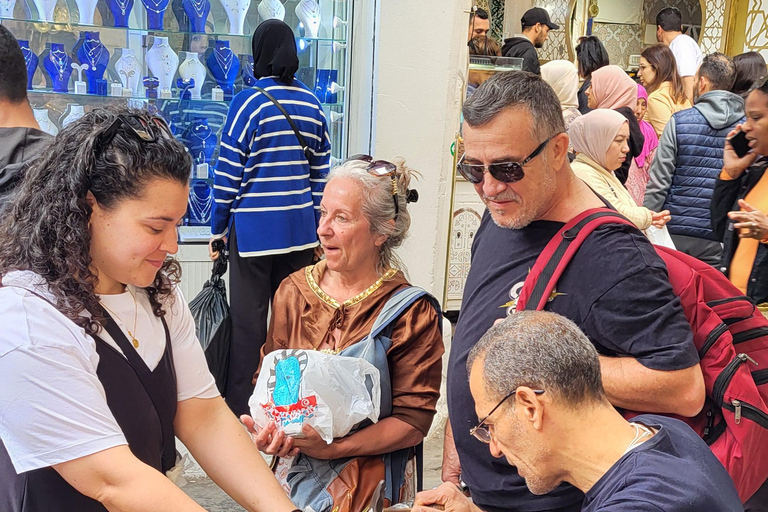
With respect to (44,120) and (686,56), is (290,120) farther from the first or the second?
(686,56)

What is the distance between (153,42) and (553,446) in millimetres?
4086

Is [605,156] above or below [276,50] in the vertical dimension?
below

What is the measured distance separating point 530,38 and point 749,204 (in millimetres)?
4693

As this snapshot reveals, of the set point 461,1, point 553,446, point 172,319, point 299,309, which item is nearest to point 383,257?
point 299,309

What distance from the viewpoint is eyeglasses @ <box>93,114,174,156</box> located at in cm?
158

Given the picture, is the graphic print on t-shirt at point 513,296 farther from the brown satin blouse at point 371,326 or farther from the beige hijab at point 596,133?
the beige hijab at point 596,133

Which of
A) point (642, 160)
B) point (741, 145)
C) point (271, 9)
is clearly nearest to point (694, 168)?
point (642, 160)

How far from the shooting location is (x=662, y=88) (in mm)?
6137

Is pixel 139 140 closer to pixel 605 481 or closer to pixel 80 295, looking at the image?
pixel 80 295

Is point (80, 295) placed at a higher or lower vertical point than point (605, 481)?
higher

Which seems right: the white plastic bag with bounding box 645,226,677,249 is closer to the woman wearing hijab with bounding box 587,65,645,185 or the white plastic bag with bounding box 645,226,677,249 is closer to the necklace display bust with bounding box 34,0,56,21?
the woman wearing hijab with bounding box 587,65,645,185

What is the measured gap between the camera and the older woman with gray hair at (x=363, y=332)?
7.97 ft

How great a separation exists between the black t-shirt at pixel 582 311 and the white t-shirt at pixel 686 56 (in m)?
5.76

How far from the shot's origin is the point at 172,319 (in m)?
1.85
